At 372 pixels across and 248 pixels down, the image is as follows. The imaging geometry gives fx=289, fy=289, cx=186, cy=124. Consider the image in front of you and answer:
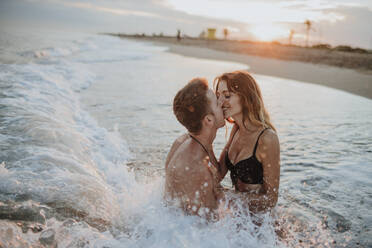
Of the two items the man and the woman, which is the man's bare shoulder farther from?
the woman

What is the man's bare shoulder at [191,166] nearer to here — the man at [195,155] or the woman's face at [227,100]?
the man at [195,155]

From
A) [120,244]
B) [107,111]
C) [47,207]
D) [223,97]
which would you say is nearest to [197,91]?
[223,97]

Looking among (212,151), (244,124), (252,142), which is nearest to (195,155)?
(212,151)

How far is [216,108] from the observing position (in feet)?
10.1

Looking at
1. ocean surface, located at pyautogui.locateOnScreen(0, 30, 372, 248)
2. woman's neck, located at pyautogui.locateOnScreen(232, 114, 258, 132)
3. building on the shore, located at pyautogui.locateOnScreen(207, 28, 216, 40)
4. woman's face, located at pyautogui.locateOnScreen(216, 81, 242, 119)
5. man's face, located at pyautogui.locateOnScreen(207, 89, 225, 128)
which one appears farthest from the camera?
building on the shore, located at pyautogui.locateOnScreen(207, 28, 216, 40)

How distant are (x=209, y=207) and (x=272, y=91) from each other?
10399 mm

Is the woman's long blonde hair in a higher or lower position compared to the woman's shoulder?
higher

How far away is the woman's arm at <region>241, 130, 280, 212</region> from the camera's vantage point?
3.20m

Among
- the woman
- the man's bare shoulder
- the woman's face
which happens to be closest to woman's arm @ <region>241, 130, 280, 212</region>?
the woman

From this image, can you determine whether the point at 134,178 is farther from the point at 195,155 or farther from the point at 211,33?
the point at 211,33

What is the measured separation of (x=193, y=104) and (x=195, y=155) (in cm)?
51

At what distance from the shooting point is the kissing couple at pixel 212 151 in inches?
112

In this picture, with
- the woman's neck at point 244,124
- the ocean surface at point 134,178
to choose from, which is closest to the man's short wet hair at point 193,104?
the woman's neck at point 244,124

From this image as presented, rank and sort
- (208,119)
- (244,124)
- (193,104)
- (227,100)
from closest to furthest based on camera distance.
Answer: (193,104) < (208,119) < (227,100) < (244,124)
